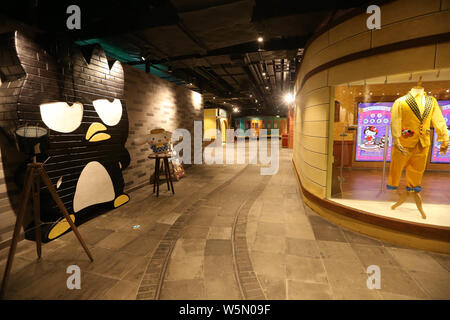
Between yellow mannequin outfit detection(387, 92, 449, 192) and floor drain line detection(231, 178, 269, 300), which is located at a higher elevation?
yellow mannequin outfit detection(387, 92, 449, 192)

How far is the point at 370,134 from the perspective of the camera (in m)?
5.60

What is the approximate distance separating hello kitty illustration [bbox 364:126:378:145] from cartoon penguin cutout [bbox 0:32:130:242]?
5930mm

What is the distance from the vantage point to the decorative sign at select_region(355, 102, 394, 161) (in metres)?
5.52

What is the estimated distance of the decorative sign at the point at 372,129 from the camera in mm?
5523

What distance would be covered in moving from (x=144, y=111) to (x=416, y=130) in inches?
212

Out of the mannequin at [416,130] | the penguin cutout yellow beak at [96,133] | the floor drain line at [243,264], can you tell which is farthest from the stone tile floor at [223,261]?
the penguin cutout yellow beak at [96,133]

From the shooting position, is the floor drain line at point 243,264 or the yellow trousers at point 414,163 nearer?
the floor drain line at point 243,264

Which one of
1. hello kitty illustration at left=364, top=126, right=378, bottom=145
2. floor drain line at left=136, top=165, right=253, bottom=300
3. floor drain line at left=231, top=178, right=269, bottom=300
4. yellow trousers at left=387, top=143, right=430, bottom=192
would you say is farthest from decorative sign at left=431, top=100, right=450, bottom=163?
floor drain line at left=136, top=165, right=253, bottom=300

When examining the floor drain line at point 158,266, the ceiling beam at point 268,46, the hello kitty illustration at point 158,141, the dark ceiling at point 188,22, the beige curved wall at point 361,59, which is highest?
the ceiling beam at point 268,46

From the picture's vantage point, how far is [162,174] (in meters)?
6.01

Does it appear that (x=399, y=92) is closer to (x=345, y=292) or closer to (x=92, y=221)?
(x=345, y=292)

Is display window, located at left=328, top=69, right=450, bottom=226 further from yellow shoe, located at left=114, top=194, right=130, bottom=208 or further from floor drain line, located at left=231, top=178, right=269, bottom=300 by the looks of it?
yellow shoe, located at left=114, top=194, right=130, bottom=208

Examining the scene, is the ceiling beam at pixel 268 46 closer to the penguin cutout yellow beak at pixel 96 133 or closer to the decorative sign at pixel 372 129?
the decorative sign at pixel 372 129
